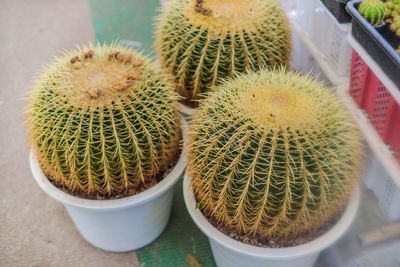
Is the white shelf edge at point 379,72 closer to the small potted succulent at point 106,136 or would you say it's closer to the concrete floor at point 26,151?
the small potted succulent at point 106,136

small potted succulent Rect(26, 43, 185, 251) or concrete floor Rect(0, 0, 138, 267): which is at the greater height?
small potted succulent Rect(26, 43, 185, 251)

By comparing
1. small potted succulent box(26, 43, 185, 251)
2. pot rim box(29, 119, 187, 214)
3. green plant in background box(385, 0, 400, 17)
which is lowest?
pot rim box(29, 119, 187, 214)

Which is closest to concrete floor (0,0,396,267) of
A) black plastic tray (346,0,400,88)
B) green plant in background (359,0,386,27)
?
black plastic tray (346,0,400,88)

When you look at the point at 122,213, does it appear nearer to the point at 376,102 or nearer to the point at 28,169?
the point at 28,169

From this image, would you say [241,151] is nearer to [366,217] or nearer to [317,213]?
[317,213]

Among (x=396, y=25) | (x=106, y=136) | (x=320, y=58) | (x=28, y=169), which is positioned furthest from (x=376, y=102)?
(x=28, y=169)

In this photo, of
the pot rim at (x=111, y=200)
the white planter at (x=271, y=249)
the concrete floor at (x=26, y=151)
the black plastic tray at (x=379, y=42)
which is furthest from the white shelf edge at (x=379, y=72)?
the concrete floor at (x=26, y=151)

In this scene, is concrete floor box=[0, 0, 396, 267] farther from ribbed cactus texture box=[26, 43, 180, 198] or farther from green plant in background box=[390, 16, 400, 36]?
green plant in background box=[390, 16, 400, 36]
